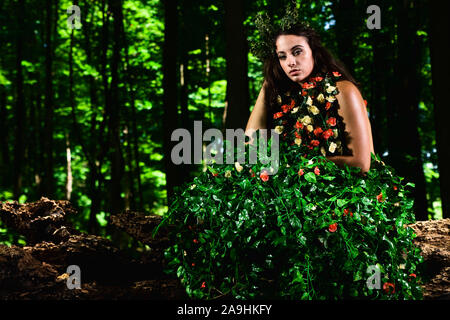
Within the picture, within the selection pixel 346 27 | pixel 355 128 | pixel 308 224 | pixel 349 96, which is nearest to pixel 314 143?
pixel 355 128

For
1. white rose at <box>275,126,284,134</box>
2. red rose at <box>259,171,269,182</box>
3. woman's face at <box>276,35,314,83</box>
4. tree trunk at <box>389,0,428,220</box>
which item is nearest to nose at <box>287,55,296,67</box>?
woman's face at <box>276,35,314,83</box>

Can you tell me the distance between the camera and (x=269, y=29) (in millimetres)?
3799

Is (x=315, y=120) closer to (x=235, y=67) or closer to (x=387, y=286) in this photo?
(x=387, y=286)

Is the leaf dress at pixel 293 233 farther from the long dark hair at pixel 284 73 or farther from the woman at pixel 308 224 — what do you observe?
the long dark hair at pixel 284 73

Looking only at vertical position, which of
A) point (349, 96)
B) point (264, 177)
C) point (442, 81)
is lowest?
point (264, 177)

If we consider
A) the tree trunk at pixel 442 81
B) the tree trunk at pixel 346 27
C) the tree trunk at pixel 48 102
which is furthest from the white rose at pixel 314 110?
the tree trunk at pixel 48 102

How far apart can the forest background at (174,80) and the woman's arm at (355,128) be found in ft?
7.90

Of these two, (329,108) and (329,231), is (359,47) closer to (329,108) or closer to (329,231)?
(329,108)

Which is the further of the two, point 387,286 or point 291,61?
point 291,61

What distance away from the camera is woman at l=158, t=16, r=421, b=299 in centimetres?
257

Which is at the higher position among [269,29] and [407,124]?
[269,29]

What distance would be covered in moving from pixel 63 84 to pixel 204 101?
5389 mm

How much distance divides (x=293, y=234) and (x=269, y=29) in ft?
6.94

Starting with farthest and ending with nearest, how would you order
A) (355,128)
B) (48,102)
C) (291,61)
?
1. (48,102)
2. (291,61)
3. (355,128)
